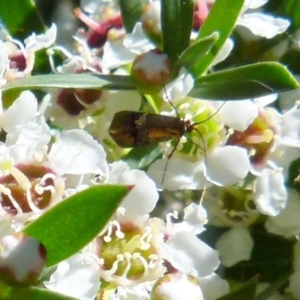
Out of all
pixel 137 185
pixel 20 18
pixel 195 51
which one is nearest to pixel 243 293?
pixel 137 185

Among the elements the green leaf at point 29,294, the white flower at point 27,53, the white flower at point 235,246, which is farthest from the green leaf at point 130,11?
the green leaf at point 29,294

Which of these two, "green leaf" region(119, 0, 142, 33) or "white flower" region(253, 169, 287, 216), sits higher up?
"green leaf" region(119, 0, 142, 33)

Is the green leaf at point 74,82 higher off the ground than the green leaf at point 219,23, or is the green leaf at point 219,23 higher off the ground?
the green leaf at point 219,23

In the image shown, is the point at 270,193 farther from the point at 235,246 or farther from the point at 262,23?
the point at 262,23

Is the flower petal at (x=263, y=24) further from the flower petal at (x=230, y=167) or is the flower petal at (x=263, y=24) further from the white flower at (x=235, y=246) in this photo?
the white flower at (x=235, y=246)

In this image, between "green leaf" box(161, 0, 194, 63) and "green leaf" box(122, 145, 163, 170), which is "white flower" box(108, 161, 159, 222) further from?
"green leaf" box(161, 0, 194, 63)

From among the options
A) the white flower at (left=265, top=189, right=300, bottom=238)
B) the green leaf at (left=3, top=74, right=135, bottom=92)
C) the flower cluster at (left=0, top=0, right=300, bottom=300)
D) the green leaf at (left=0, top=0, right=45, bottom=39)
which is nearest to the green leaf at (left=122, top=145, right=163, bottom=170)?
the flower cluster at (left=0, top=0, right=300, bottom=300)
